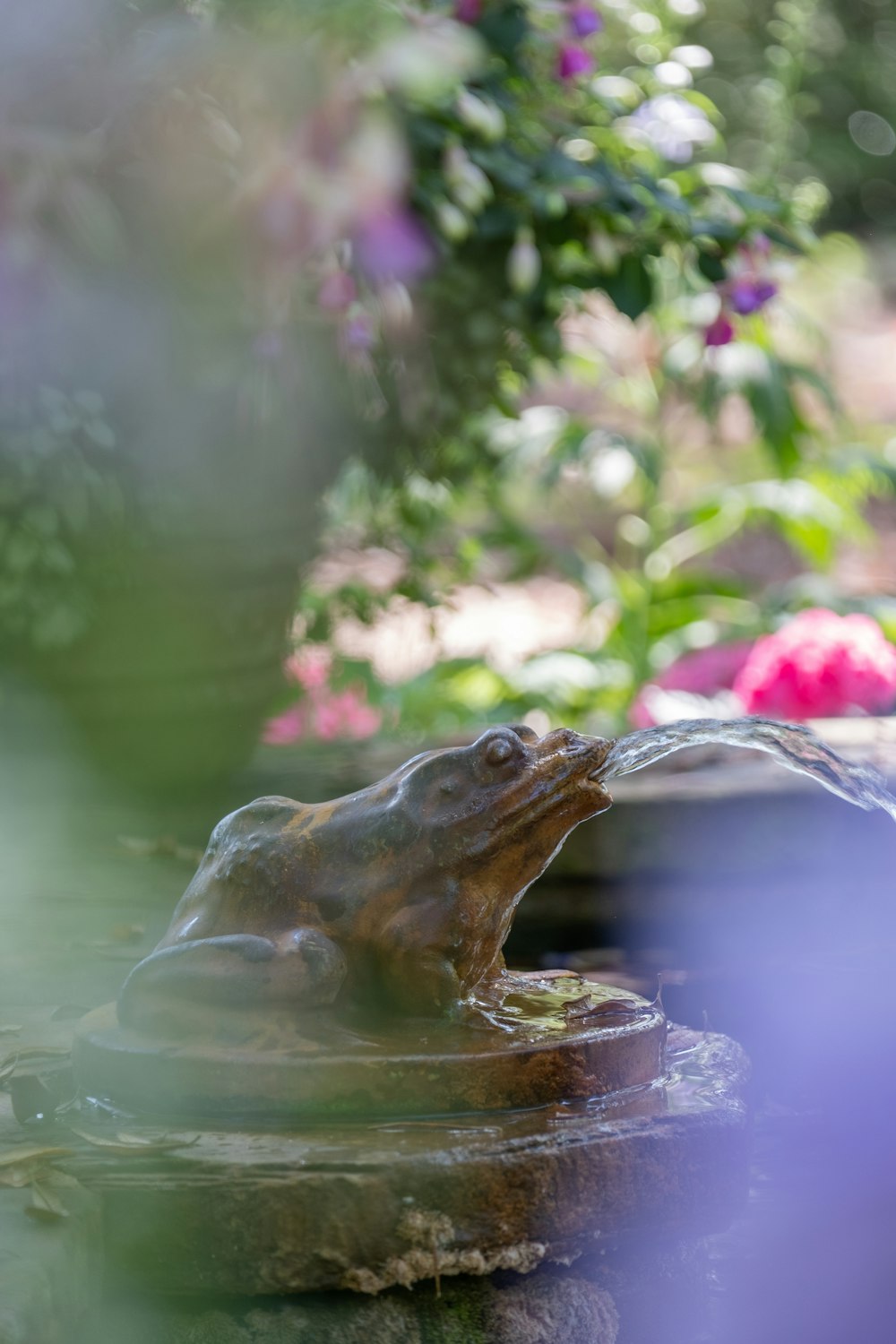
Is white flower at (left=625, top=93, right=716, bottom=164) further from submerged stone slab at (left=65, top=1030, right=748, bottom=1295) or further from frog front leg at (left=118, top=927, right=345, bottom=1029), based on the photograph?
submerged stone slab at (left=65, top=1030, right=748, bottom=1295)

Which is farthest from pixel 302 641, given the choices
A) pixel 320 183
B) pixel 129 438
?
pixel 320 183

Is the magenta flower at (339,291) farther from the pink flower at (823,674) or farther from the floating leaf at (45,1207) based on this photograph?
the floating leaf at (45,1207)

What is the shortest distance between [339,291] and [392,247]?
0.16 meters

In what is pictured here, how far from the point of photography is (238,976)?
3.89 feet

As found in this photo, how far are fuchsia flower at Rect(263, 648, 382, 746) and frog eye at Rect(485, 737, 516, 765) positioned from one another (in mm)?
2313

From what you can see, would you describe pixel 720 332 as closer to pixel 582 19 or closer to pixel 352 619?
pixel 582 19

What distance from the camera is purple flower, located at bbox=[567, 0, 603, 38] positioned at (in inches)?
98.3

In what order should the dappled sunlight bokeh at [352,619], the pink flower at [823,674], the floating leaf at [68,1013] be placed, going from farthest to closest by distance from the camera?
1. the pink flower at [823,674]
2. the floating leaf at [68,1013]
3. the dappled sunlight bokeh at [352,619]

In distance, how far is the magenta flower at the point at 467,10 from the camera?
8.09 ft

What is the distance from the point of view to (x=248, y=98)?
5.34ft

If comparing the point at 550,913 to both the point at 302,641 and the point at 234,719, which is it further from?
the point at 302,641

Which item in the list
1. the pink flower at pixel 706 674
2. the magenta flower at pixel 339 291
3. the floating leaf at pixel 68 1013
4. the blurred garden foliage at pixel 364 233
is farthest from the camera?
the pink flower at pixel 706 674

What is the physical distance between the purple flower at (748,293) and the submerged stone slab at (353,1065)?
174 cm

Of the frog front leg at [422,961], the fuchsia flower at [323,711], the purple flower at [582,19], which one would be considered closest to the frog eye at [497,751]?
the frog front leg at [422,961]
